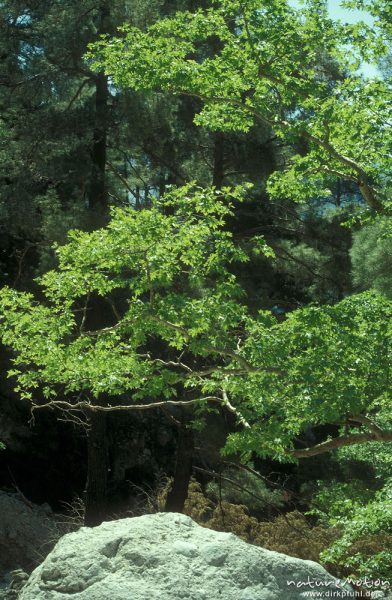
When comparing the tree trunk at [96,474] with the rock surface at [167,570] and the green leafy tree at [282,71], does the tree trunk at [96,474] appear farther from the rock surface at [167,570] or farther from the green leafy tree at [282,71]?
the rock surface at [167,570]

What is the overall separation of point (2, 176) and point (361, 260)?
20.8ft

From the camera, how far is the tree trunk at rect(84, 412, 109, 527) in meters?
13.4

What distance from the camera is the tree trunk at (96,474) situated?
43.8 ft

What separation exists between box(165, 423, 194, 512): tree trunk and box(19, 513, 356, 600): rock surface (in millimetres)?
8274

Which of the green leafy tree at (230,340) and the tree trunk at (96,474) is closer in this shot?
the green leafy tree at (230,340)

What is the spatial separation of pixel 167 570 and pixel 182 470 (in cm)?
878

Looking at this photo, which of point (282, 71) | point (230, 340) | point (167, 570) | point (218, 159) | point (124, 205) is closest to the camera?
point (167, 570)

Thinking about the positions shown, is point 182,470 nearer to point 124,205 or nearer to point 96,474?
point 96,474

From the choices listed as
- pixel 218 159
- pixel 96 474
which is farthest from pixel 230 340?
pixel 218 159

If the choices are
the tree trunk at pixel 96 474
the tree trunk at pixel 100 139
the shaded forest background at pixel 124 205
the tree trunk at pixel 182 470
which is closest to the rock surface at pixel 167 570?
the shaded forest background at pixel 124 205

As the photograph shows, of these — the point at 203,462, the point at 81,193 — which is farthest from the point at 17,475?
the point at 81,193

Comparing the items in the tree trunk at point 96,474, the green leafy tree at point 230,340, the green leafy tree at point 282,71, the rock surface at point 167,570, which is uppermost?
the green leafy tree at point 282,71

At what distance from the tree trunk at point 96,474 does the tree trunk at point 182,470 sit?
1.04 metres

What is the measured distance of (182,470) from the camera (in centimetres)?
1377
